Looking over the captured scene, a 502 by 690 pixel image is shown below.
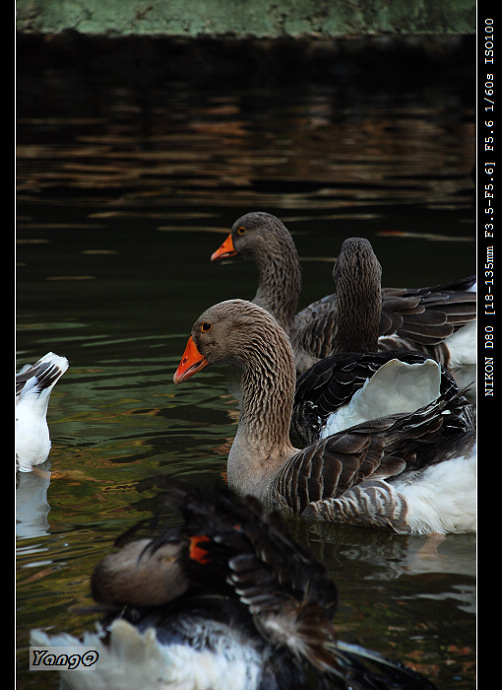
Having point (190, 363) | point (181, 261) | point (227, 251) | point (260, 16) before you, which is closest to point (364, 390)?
point (190, 363)

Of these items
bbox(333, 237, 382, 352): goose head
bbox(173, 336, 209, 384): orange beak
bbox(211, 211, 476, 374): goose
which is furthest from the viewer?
bbox(211, 211, 476, 374): goose

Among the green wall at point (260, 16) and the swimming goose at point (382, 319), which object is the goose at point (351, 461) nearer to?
the swimming goose at point (382, 319)

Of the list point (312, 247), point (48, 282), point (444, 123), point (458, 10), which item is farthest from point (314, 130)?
point (48, 282)

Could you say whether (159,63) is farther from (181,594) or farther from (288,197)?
(181,594)

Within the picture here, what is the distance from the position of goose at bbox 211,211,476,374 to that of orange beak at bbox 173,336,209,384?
169 cm

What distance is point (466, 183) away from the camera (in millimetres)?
14375

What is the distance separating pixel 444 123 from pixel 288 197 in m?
6.36

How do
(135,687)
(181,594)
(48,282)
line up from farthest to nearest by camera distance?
(48,282) < (181,594) < (135,687)

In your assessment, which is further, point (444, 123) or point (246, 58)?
point (246, 58)

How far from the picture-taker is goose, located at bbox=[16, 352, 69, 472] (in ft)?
19.7

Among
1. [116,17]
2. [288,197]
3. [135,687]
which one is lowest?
[135,687]

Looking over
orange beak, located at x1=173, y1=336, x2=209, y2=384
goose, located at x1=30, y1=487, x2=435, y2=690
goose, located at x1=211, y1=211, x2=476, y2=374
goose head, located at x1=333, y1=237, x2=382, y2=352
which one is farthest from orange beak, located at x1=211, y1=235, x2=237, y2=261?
goose, located at x1=30, y1=487, x2=435, y2=690

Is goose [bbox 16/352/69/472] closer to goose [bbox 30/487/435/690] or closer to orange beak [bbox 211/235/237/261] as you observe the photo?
goose [bbox 30/487/435/690]

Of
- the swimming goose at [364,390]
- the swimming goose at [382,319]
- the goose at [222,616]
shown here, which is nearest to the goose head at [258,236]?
the swimming goose at [382,319]
